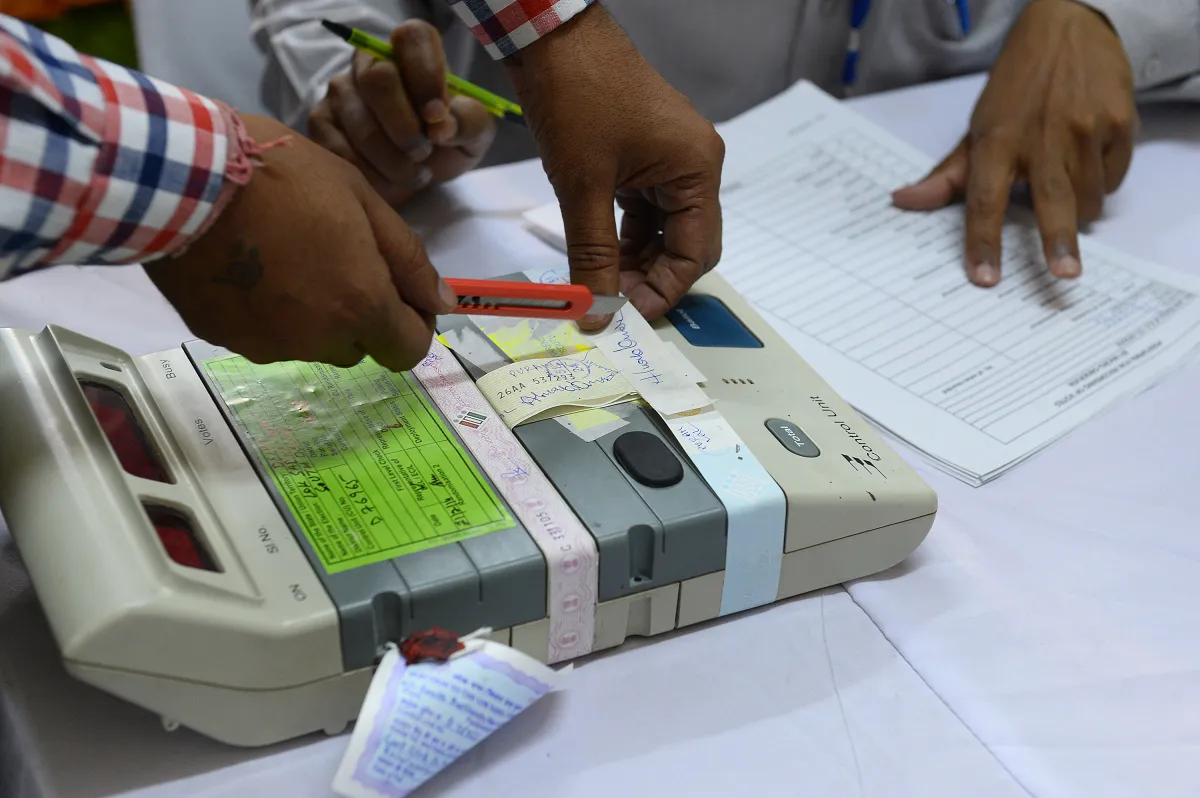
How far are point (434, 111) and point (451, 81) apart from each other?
0.06 meters

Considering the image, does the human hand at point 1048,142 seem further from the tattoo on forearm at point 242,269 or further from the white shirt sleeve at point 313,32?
the tattoo on forearm at point 242,269

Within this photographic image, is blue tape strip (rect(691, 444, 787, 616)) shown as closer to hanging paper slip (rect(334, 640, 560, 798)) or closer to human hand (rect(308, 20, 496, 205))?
hanging paper slip (rect(334, 640, 560, 798))

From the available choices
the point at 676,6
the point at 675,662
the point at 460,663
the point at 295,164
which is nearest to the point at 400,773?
the point at 460,663

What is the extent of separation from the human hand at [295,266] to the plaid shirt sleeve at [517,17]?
22 cm

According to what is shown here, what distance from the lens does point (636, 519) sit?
0.54 metres

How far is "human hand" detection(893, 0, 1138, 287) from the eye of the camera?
37.5 inches

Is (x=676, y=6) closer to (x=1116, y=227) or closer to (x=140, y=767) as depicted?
(x=1116, y=227)

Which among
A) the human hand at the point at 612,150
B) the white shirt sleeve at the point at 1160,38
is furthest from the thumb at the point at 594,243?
the white shirt sleeve at the point at 1160,38

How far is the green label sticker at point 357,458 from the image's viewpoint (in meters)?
0.52

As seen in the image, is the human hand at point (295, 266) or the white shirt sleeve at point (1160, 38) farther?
the white shirt sleeve at point (1160, 38)

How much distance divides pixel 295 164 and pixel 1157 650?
531mm

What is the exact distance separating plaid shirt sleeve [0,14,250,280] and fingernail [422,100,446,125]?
393 millimetres

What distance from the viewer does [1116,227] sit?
101cm

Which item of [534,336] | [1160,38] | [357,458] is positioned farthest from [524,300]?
[1160,38]
